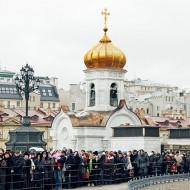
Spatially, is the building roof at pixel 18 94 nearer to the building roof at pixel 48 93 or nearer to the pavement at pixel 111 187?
the building roof at pixel 48 93

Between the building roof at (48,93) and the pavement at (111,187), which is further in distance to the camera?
the building roof at (48,93)

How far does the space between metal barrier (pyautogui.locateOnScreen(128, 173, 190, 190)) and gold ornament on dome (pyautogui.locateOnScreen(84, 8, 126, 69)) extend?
15.6 m

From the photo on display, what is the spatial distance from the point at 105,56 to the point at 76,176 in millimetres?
20531

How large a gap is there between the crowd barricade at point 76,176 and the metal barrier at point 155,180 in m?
0.09

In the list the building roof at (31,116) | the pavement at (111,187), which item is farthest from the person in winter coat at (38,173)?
the building roof at (31,116)

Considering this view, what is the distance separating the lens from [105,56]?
42094 millimetres

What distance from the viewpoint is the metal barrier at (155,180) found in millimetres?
22575

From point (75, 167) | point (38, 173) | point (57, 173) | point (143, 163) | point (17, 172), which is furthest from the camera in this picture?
point (143, 163)

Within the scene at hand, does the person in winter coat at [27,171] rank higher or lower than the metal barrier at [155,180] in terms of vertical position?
higher

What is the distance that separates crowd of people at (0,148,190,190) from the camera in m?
18.9

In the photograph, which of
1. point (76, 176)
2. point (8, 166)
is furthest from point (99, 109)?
point (8, 166)

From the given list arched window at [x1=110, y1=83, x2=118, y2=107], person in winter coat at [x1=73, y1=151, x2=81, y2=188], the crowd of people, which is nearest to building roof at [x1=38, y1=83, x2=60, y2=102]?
arched window at [x1=110, y1=83, x2=118, y2=107]

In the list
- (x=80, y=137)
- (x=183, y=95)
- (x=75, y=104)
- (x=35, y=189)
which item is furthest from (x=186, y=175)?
(x=183, y=95)

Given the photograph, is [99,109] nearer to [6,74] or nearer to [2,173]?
[2,173]
